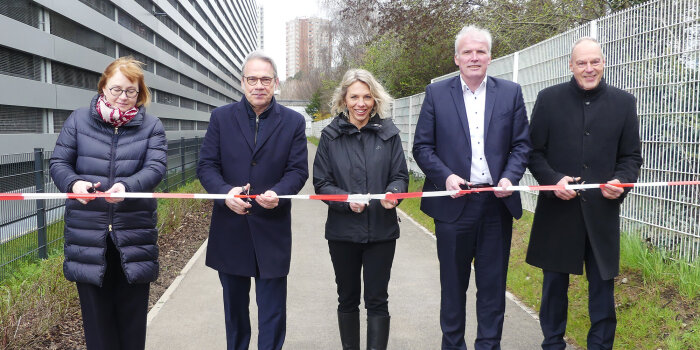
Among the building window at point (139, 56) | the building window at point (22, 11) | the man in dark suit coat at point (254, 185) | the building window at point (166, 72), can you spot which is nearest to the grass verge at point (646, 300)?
the man in dark suit coat at point (254, 185)

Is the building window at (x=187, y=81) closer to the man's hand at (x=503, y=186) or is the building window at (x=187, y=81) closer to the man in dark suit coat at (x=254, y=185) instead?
the man in dark suit coat at (x=254, y=185)

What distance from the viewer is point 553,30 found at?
1316 centimetres

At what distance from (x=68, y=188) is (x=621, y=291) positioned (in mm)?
4409

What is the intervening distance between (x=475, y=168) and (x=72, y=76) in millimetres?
16914

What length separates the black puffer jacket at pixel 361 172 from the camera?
367 cm

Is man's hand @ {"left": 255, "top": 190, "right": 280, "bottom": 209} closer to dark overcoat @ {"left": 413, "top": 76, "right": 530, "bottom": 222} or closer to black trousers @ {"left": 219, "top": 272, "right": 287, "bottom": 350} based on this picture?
black trousers @ {"left": 219, "top": 272, "right": 287, "bottom": 350}

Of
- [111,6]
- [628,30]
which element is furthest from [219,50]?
[628,30]

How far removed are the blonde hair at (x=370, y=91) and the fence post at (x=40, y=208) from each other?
13.0ft

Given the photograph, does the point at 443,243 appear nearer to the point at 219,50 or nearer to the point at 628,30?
the point at 628,30

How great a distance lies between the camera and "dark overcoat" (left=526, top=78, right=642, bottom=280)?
373 cm

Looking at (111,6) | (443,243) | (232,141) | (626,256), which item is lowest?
(626,256)

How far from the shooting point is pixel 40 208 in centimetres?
612

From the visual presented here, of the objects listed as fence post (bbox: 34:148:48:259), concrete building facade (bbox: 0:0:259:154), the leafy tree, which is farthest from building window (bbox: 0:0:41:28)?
the leafy tree

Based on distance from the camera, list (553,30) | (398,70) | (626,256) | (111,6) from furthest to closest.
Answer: (111,6), (398,70), (553,30), (626,256)
